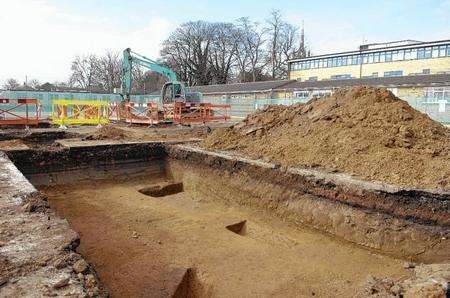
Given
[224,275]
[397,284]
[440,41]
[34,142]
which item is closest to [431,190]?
[397,284]

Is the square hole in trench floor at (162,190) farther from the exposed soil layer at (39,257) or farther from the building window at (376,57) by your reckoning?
the building window at (376,57)

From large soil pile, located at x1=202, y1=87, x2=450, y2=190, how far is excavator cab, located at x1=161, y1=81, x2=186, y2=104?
38.2ft

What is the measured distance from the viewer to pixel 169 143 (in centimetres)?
964

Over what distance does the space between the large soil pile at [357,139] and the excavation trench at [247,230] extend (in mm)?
496

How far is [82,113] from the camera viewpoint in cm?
1698

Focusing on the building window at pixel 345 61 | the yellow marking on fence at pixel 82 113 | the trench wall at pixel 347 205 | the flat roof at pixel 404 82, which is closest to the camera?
the trench wall at pixel 347 205

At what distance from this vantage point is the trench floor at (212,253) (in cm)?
403

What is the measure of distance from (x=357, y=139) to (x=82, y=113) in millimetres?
13705

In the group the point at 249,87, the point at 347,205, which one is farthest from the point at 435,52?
the point at 347,205

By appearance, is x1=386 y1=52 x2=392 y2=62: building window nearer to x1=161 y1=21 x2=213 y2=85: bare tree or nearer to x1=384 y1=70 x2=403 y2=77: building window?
x1=384 y1=70 x2=403 y2=77: building window

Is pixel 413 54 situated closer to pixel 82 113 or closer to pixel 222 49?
pixel 222 49

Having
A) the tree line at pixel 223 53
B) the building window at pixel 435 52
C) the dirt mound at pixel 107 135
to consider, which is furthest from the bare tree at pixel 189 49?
the dirt mound at pixel 107 135

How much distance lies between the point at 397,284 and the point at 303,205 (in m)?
2.57

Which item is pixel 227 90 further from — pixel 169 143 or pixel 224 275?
pixel 224 275
